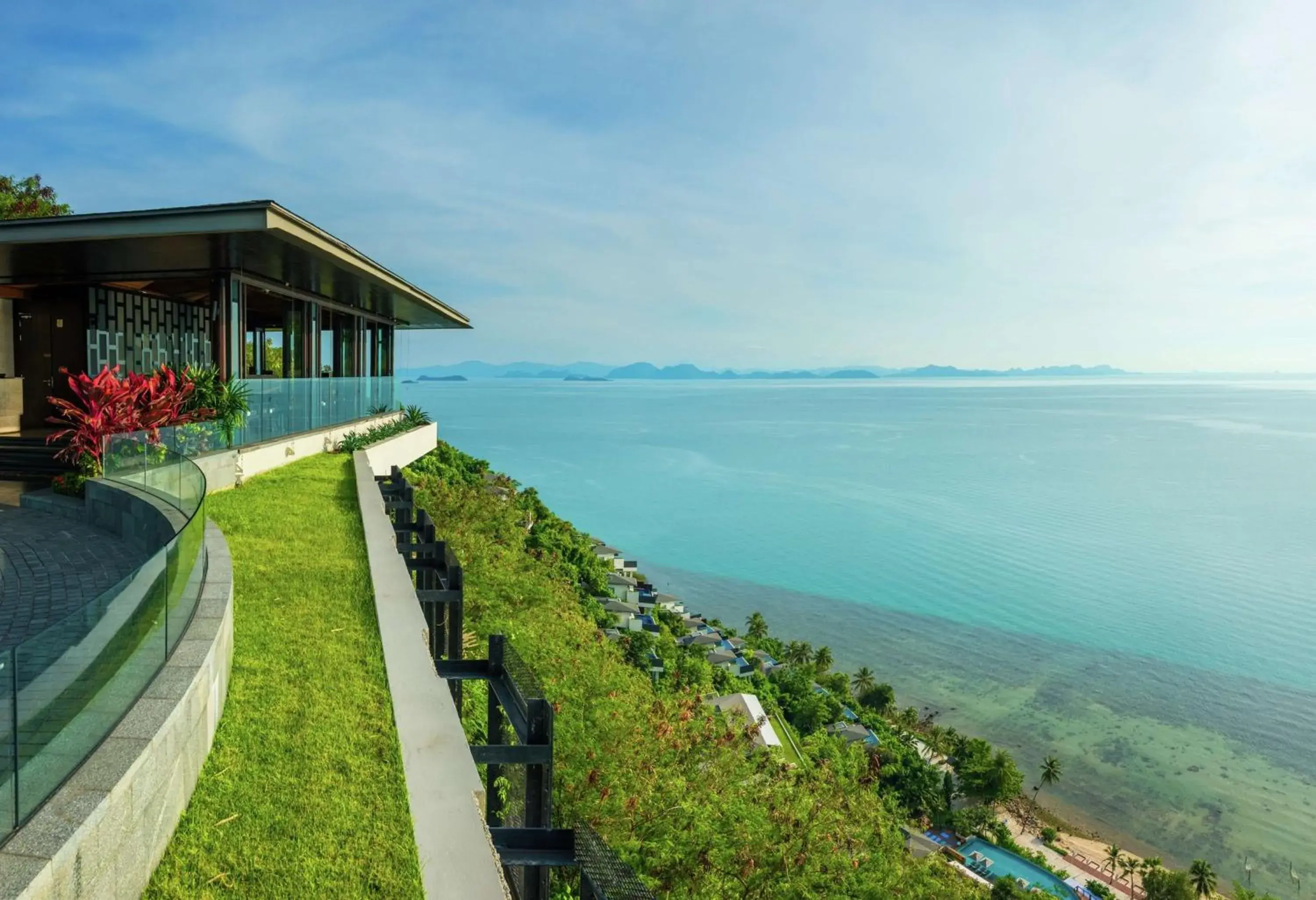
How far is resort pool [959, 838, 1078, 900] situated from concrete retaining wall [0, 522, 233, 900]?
3480 cm

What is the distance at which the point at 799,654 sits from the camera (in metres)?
44.8

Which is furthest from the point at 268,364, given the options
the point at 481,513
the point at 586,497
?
the point at 586,497

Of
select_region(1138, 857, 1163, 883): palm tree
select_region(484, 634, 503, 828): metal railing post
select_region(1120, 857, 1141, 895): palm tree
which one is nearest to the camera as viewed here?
select_region(484, 634, 503, 828): metal railing post

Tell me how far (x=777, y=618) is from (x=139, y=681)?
47.7 m

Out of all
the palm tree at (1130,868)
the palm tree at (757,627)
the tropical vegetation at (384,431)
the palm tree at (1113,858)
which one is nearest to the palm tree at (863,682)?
the palm tree at (757,627)

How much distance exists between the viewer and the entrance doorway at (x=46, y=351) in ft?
57.6

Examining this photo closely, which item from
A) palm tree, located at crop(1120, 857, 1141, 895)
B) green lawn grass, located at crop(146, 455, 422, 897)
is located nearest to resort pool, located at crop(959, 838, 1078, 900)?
palm tree, located at crop(1120, 857, 1141, 895)

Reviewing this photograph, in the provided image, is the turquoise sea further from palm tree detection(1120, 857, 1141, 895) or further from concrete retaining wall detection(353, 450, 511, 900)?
concrete retaining wall detection(353, 450, 511, 900)

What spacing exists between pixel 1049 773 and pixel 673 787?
3467cm

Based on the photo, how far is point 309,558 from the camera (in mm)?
8383

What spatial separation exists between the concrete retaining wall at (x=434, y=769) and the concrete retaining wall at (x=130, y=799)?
1.05 m

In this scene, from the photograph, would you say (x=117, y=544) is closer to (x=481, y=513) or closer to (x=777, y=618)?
(x=481, y=513)

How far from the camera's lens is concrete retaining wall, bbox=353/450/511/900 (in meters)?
3.41

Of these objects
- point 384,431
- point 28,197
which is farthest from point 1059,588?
point 28,197
